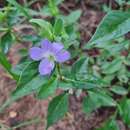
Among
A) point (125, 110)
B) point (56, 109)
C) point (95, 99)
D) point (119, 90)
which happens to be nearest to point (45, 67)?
point (56, 109)

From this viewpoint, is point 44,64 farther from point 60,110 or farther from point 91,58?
point 91,58

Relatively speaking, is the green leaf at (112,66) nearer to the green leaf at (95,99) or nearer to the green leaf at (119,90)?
the green leaf at (119,90)

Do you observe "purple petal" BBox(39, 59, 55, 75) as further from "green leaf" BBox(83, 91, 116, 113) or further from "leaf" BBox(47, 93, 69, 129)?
"green leaf" BBox(83, 91, 116, 113)

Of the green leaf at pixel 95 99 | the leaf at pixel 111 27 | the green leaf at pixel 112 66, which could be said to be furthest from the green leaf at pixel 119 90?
the leaf at pixel 111 27

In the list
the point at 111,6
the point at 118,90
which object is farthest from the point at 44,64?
the point at 111,6

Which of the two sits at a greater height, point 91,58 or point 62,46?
point 62,46

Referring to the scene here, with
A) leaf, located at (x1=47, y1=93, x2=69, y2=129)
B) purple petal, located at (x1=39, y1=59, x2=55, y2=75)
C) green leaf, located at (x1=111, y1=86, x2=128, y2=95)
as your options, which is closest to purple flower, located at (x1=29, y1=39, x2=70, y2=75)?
purple petal, located at (x1=39, y1=59, x2=55, y2=75)

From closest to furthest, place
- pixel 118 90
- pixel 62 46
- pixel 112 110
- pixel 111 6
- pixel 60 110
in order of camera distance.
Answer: pixel 62 46 → pixel 60 110 → pixel 118 90 → pixel 112 110 → pixel 111 6
